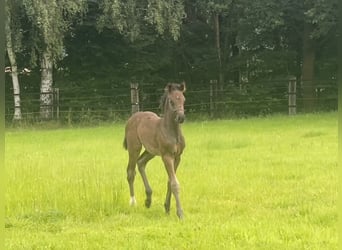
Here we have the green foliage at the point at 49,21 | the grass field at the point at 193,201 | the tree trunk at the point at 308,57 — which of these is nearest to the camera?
the grass field at the point at 193,201

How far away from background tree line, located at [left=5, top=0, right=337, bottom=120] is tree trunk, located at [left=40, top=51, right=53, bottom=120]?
0.04 m

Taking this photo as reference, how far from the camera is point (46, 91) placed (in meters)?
22.4

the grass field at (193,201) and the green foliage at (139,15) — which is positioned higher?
the green foliage at (139,15)

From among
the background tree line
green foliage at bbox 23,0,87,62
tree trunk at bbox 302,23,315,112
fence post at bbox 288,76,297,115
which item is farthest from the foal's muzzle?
tree trunk at bbox 302,23,315,112

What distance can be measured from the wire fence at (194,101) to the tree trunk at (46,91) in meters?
0.19

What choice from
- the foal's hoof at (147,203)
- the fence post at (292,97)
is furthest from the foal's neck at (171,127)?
the fence post at (292,97)

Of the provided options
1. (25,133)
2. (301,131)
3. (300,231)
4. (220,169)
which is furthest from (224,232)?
(25,133)

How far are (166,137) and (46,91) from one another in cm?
1651

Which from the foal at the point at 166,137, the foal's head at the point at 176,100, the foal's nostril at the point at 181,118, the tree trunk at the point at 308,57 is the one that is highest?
the tree trunk at the point at 308,57

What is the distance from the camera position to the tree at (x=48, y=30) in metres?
19.0

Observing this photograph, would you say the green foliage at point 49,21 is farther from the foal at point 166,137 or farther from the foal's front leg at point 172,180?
the foal's front leg at point 172,180

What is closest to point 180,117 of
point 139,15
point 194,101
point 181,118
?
point 181,118

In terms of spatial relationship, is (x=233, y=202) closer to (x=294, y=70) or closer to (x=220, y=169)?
(x=220, y=169)

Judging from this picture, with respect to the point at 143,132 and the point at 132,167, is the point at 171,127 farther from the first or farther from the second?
the point at 132,167
